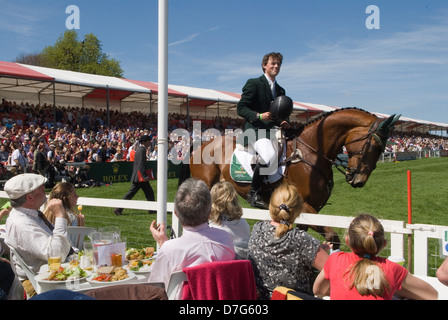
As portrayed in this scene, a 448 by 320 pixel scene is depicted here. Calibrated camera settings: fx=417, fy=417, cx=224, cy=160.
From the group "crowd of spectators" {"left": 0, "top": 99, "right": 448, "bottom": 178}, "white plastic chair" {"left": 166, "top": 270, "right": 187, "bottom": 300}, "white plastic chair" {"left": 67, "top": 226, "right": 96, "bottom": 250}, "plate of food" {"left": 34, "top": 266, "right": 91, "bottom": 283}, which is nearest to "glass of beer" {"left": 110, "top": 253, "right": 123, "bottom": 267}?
"plate of food" {"left": 34, "top": 266, "right": 91, "bottom": 283}

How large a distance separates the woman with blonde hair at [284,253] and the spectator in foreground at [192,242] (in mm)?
257

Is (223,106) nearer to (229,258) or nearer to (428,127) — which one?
(229,258)

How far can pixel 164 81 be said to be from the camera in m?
3.67

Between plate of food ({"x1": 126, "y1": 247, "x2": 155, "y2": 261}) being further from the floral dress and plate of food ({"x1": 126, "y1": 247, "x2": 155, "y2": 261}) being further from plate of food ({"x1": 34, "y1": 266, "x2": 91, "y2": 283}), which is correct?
the floral dress

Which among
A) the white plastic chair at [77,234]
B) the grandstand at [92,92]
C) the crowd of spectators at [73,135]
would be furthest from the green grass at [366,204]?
the grandstand at [92,92]

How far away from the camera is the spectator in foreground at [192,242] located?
2535 millimetres

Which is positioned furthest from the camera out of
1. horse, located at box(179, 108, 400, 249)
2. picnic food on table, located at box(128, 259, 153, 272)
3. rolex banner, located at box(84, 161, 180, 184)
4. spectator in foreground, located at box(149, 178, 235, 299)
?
rolex banner, located at box(84, 161, 180, 184)

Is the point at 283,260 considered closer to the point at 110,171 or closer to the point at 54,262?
the point at 54,262

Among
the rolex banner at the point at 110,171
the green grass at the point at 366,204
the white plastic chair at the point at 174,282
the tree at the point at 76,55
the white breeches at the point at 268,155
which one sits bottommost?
the green grass at the point at 366,204

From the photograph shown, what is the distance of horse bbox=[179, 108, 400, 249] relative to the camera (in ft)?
18.2

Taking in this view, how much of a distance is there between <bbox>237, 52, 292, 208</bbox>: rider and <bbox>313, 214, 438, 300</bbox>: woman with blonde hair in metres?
3.28

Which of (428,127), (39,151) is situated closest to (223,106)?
(39,151)

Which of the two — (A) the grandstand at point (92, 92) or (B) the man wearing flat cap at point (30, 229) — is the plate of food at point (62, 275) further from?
(A) the grandstand at point (92, 92)
